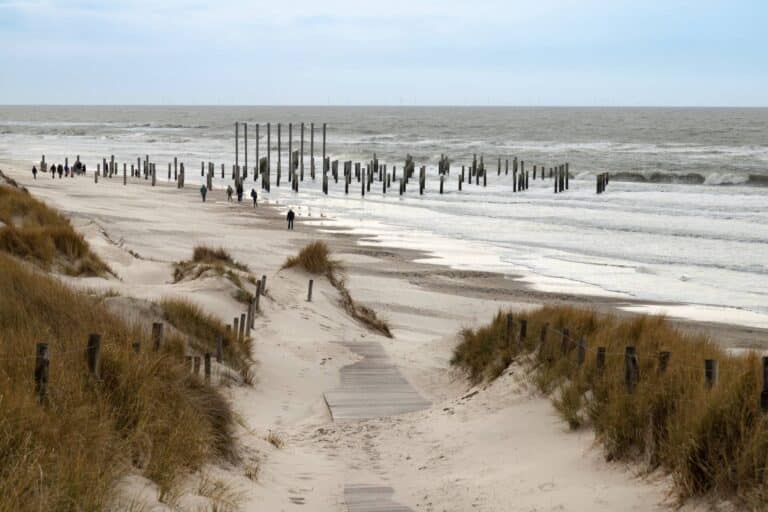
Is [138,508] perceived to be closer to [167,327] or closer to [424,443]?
[424,443]

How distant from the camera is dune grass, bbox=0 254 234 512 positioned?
548 cm

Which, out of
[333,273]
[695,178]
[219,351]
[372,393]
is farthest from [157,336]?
[695,178]

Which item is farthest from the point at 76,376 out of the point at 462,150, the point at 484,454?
the point at 462,150

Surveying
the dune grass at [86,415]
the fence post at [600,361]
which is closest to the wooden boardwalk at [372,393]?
the fence post at [600,361]

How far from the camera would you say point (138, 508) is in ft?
19.1

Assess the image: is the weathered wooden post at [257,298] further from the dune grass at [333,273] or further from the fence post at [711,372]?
the fence post at [711,372]

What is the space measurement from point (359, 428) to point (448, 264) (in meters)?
17.3

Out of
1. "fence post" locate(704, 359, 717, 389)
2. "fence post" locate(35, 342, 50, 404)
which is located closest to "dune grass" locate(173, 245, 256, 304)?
"fence post" locate(35, 342, 50, 404)

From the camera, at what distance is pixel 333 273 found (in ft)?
73.0

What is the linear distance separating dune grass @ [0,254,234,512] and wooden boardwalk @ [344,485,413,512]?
1119mm

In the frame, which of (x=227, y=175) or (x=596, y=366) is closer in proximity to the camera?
(x=596, y=366)

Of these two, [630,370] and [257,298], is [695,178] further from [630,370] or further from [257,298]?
[630,370]

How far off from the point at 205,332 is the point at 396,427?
142 inches

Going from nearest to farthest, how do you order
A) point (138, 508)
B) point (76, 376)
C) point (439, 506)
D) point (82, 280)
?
point (138, 508)
point (76, 376)
point (439, 506)
point (82, 280)
